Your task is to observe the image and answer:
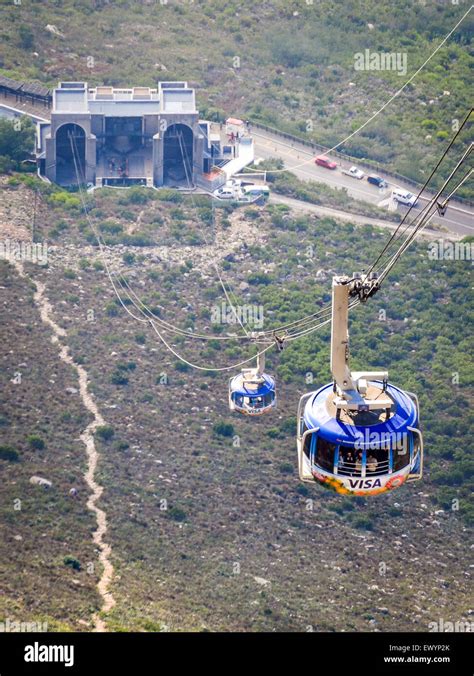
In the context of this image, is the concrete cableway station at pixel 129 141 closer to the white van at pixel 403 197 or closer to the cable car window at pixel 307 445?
the white van at pixel 403 197

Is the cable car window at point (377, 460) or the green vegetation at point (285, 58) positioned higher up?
the cable car window at point (377, 460)

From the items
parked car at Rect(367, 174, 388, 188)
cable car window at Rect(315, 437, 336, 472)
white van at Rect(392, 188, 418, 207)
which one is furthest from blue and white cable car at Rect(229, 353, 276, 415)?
parked car at Rect(367, 174, 388, 188)

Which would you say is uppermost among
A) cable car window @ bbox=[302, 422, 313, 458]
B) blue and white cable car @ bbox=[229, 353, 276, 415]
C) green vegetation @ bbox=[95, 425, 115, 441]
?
cable car window @ bbox=[302, 422, 313, 458]

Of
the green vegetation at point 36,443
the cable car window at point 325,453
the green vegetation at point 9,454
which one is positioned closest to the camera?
the cable car window at point 325,453

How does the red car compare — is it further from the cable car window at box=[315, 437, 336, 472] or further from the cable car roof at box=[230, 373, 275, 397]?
the cable car window at box=[315, 437, 336, 472]

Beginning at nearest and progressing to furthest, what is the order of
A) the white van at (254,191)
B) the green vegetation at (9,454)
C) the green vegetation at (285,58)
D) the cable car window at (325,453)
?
the cable car window at (325,453) < the green vegetation at (9,454) < the white van at (254,191) < the green vegetation at (285,58)

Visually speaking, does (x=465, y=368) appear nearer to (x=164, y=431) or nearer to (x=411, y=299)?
(x=411, y=299)

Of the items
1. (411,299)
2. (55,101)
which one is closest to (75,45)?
(55,101)

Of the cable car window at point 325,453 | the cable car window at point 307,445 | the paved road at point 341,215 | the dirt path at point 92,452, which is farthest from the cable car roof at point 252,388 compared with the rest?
the paved road at point 341,215
